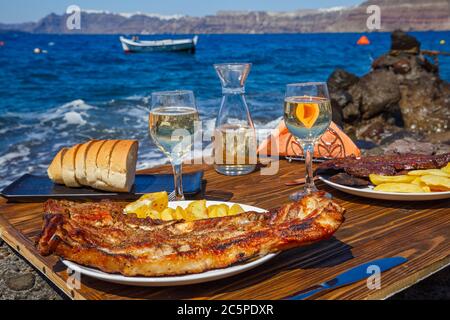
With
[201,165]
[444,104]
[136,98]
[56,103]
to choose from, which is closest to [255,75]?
[136,98]

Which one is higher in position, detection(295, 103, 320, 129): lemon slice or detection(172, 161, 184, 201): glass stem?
detection(295, 103, 320, 129): lemon slice

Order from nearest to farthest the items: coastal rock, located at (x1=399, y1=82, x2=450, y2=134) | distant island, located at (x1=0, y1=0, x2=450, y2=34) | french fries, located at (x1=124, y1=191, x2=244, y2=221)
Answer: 1. french fries, located at (x1=124, y1=191, x2=244, y2=221)
2. coastal rock, located at (x1=399, y1=82, x2=450, y2=134)
3. distant island, located at (x1=0, y1=0, x2=450, y2=34)

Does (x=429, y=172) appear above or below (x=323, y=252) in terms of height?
above

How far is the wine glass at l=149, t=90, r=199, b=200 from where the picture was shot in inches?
70.5

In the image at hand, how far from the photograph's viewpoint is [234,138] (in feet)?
8.00

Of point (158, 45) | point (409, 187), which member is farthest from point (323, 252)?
point (158, 45)

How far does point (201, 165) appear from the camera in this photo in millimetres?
2678

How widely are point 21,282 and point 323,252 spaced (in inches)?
61.5

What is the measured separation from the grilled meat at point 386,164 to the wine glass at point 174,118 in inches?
26.6

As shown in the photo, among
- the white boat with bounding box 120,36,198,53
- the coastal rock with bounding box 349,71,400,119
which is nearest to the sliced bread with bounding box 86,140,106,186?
the coastal rock with bounding box 349,71,400,119

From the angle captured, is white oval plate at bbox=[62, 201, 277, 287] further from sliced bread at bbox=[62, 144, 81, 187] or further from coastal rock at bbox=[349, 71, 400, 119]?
coastal rock at bbox=[349, 71, 400, 119]

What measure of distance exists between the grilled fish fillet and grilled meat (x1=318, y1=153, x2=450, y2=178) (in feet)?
2.46

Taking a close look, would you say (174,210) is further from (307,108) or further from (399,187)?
(399,187)

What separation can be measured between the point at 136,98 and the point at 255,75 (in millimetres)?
9518
